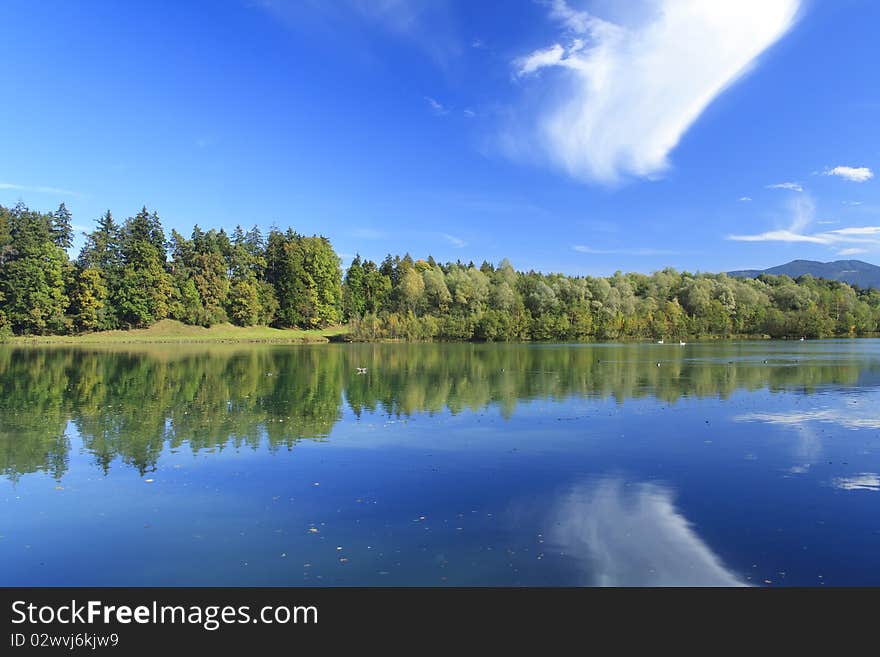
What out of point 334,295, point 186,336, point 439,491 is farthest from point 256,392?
point 334,295

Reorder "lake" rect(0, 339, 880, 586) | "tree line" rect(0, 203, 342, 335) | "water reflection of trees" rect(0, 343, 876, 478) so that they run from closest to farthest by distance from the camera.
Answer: "lake" rect(0, 339, 880, 586)
"water reflection of trees" rect(0, 343, 876, 478)
"tree line" rect(0, 203, 342, 335)

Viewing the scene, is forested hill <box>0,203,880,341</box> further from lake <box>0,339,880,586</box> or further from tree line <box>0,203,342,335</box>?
lake <box>0,339,880,586</box>

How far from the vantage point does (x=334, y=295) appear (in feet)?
312

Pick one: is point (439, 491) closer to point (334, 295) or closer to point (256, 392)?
point (256, 392)

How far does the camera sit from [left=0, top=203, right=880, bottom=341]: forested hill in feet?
242

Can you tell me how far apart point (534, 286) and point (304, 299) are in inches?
1400

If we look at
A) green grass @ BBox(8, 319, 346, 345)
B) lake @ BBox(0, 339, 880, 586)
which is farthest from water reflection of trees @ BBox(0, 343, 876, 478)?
green grass @ BBox(8, 319, 346, 345)

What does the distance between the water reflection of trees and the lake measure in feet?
0.62

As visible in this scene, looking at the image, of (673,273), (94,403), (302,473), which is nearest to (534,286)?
(673,273)

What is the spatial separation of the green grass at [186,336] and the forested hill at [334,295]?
1.28m

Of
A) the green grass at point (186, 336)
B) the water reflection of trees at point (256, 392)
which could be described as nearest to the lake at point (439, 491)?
the water reflection of trees at point (256, 392)

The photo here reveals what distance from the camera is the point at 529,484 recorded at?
10820 mm

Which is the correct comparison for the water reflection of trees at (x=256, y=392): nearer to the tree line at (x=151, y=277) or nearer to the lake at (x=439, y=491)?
the lake at (x=439, y=491)
